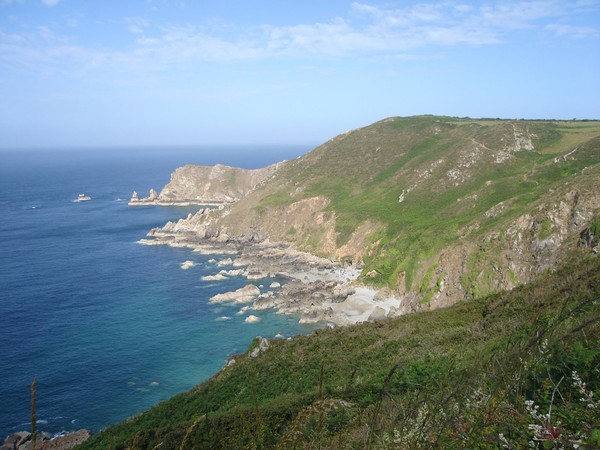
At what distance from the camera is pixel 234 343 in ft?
157

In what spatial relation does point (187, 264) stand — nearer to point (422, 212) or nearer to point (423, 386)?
Answer: point (422, 212)

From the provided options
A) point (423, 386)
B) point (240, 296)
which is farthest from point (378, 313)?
point (423, 386)

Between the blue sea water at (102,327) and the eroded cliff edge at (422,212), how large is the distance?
896 cm

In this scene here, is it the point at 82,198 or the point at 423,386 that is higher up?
the point at 423,386

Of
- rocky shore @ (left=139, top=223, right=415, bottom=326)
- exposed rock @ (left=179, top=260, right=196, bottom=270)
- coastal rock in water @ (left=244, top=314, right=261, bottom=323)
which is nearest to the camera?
coastal rock in water @ (left=244, top=314, right=261, bottom=323)

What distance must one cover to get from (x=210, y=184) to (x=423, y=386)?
479 ft

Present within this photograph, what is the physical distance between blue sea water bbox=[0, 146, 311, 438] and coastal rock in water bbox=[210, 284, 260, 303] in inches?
65.0

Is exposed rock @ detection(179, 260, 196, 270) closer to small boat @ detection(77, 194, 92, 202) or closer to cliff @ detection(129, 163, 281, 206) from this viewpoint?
cliff @ detection(129, 163, 281, 206)

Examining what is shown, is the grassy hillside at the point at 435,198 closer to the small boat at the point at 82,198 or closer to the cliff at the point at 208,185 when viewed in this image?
the cliff at the point at 208,185

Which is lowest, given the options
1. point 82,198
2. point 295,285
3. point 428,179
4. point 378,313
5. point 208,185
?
point 378,313

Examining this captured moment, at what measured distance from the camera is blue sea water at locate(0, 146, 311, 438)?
3709 centimetres

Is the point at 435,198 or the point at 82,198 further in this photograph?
the point at 82,198

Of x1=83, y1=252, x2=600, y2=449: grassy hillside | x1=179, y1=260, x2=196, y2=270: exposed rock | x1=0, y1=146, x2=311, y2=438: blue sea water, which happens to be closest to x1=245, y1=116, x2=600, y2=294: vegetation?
x1=179, y1=260, x2=196, y2=270: exposed rock

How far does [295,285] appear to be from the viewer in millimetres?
64562
